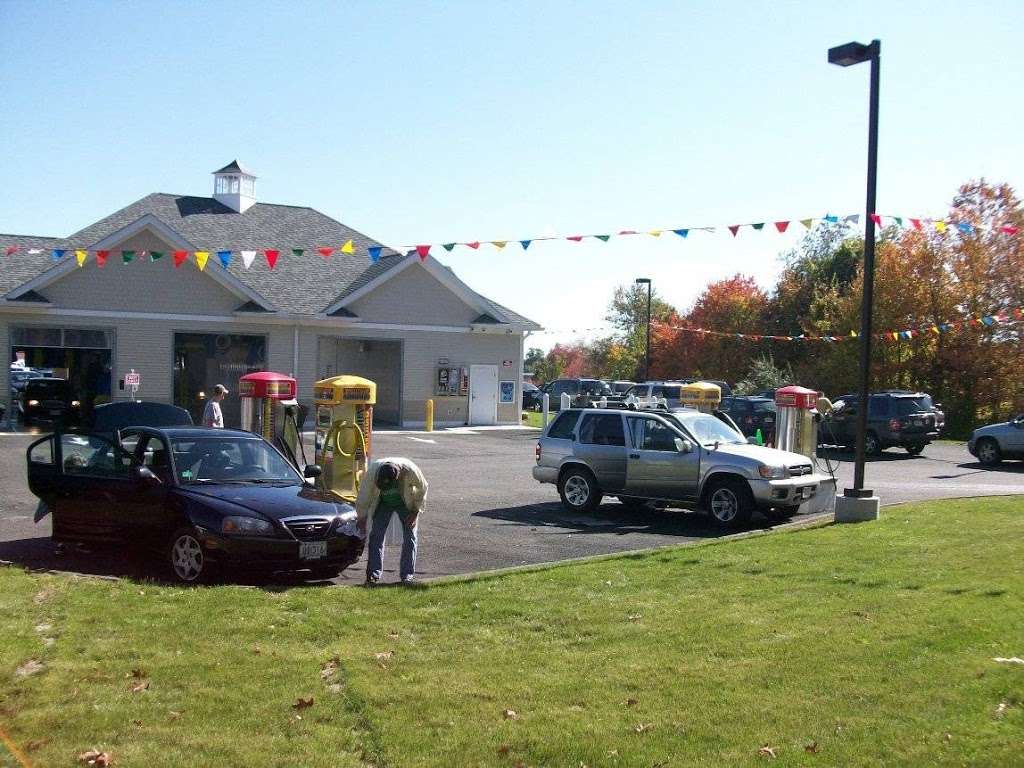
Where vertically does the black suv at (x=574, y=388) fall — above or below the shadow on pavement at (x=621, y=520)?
above

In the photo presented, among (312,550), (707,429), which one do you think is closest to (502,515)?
(707,429)

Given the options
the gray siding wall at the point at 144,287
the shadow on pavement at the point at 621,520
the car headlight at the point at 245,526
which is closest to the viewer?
the car headlight at the point at 245,526

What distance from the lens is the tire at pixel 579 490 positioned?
16.8 meters

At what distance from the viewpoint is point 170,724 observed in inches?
239

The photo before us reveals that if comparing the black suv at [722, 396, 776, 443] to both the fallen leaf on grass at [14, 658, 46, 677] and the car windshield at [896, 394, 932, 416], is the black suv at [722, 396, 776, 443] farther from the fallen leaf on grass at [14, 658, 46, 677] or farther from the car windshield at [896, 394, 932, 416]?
the fallen leaf on grass at [14, 658, 46, 677]

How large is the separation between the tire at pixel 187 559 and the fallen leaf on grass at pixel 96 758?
4.69 m

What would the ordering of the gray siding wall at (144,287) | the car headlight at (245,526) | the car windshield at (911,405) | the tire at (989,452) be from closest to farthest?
the car headlight at (245,526)
the tire at (989,452)
the car windshield at (911,405)
the gray siding wall at (144,287)

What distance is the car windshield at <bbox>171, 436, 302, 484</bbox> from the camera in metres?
11.4

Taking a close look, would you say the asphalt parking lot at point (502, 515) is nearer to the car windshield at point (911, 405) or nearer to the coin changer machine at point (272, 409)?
the car windshield at point (911, 405)

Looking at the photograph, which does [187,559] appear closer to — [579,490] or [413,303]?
[579,490]

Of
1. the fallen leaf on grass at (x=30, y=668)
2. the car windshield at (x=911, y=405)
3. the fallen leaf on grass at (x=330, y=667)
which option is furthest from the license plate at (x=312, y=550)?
the car windshield at (x=911, y=405)

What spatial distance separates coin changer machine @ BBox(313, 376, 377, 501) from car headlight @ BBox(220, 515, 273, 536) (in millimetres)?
5561

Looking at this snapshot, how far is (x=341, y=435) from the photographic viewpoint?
16.2 m

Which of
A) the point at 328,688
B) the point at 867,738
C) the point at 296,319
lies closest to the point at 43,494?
the point at 328,688
